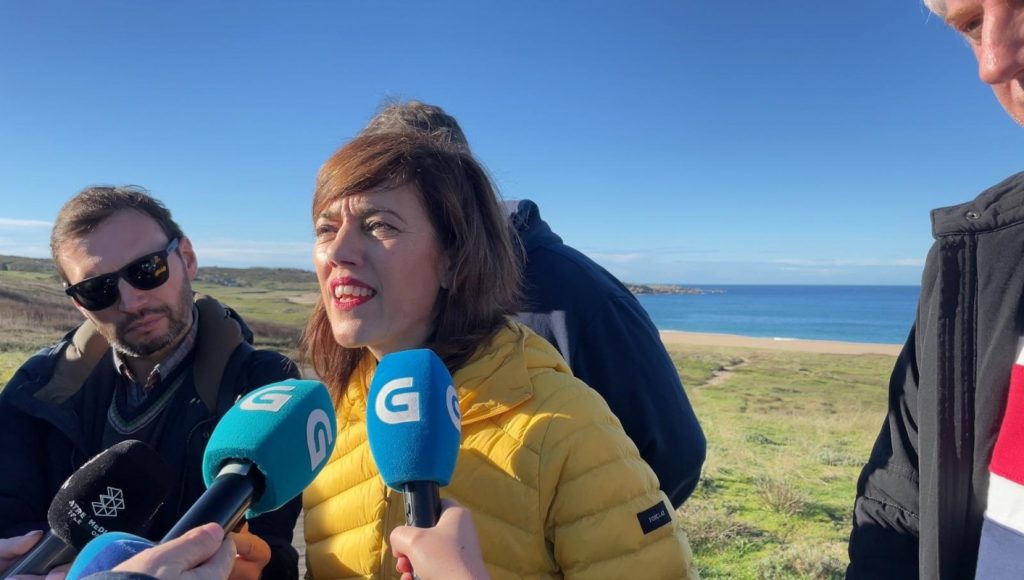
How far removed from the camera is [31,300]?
74.3ft

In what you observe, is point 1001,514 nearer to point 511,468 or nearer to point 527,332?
point 511,468

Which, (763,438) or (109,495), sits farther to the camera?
(763,438)

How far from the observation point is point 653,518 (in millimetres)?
1851

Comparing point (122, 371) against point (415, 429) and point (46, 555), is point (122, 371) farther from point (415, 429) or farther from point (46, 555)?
point (415, 429)

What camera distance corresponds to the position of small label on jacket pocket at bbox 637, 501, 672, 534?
6.01 ft

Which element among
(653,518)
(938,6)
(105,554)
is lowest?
(653,518)

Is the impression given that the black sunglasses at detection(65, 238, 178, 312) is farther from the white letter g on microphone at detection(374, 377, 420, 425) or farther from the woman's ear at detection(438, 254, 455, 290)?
the white letter g on microphone at detection(374, 377, 420, 425)

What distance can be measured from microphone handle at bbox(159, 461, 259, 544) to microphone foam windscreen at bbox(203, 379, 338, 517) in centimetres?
4

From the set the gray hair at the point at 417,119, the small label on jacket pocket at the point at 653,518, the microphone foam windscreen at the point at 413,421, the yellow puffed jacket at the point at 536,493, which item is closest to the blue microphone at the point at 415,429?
the microphone foam windscreen at the point at 413,421

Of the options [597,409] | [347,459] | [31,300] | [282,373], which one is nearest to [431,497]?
[597,409]

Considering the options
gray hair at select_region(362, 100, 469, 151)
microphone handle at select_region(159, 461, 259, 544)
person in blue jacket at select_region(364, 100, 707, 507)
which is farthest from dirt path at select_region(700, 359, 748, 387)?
microphone handle at select_region(159, 461, 259, 544)

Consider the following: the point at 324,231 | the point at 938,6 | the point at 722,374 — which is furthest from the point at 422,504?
the point at 722,374

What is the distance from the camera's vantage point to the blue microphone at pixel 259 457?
1.44 m

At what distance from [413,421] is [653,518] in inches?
29.6
